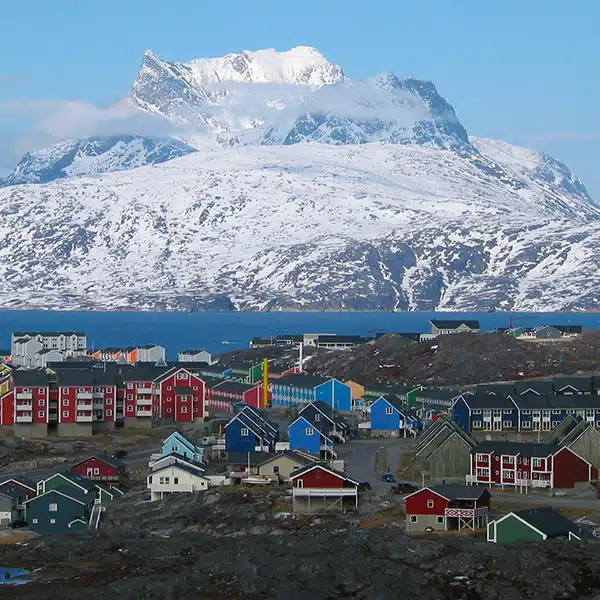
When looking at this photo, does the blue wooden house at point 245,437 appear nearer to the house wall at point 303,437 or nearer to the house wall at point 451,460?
the house wall at point 303,437

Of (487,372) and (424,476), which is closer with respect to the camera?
(424,476)

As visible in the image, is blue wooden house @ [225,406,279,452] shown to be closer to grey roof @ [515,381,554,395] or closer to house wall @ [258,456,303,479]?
house wall @ [258,456,303,479]

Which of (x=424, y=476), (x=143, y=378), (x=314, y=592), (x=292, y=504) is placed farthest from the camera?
(x=143, y=378)

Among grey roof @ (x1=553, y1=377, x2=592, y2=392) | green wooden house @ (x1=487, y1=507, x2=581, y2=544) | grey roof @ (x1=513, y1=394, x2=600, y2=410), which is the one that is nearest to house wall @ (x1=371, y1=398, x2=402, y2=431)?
grey roof @ (x1=513, y1=394, x2=600, y2=410)

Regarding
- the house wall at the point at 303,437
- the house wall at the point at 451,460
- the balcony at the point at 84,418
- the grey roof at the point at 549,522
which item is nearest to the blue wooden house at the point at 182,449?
the house wall at the point at 303,437

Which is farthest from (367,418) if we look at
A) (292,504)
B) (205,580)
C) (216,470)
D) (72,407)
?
Result: (205,580)

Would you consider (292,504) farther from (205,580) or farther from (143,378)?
(143,378)

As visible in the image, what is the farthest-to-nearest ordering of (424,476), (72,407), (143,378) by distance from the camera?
1. (143,378)
2. (72,407)
3. (424,476)
